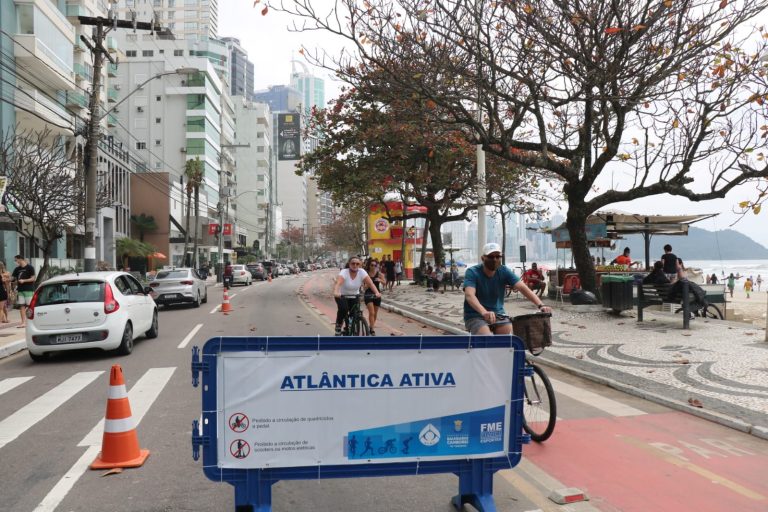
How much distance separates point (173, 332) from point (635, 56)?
39.8ft

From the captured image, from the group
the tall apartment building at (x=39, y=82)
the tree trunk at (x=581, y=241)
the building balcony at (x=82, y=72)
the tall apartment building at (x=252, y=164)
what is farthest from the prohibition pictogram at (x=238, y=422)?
the tall apartment building at (x=252, y=164)

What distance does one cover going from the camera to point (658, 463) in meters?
5.23

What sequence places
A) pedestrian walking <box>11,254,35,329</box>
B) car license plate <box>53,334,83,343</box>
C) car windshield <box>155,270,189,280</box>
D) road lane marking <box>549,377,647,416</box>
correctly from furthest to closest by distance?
car windshield <box>155,270,189,280</box> < pedestrian walking <box>11,254,35,329</box> < car license plate <box>53,334,83,343</box> < road lane marking <box>549,377,647,416</box>

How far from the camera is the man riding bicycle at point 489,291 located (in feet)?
19.6

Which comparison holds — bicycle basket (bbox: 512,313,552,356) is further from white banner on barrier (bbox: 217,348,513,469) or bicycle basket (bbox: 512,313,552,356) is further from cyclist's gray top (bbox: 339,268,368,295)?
cyclist's gray top (bbox: 339,268,368,295)

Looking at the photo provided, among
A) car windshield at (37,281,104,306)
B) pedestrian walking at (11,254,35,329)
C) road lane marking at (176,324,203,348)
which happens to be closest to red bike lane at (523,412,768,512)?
car windshield at (37,281,104,306)

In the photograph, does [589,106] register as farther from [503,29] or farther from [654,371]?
[654,371]

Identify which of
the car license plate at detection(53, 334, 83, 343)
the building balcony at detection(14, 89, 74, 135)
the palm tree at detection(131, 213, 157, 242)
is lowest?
the car license plate at detection(53, 334, 83, 343)

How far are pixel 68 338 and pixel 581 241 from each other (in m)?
12.5

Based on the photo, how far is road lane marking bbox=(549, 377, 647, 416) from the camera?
6.96 m

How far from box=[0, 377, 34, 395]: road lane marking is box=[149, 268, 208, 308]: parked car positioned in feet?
40.1

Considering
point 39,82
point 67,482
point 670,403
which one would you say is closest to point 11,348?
point 67,482

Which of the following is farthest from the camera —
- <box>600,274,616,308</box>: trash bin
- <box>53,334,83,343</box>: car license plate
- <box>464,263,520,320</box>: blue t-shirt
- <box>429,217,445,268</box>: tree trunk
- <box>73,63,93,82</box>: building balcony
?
<box>73,63,93,82</box>: building balcony

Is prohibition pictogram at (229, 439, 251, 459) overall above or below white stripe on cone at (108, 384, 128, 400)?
below
